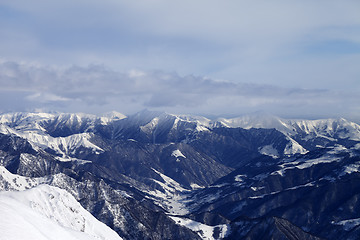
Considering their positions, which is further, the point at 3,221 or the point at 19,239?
the point at 3,221

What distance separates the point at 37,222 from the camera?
122875 mm

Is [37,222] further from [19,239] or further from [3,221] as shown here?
[19,239]

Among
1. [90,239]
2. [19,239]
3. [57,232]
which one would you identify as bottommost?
[90,239]

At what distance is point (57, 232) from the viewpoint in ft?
410

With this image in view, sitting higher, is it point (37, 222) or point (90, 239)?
point (37, 222)

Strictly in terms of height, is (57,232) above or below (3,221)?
below

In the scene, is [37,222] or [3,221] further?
[37,222]

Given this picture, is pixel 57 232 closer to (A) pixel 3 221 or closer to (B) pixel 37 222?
(B) pixel 37 222

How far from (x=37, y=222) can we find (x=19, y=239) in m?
35.8

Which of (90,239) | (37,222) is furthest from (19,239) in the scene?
(90,239)

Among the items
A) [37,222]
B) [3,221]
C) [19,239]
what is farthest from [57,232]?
[19,239]

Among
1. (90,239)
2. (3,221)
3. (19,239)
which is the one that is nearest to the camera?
(19,239)

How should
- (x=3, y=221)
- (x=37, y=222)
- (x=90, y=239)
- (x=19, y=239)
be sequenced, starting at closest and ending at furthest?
(x=19, y=239) < (x=3, y=221) < (x=37, y=222) < (x=90, y=239)

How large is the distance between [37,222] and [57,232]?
715 centimetres
